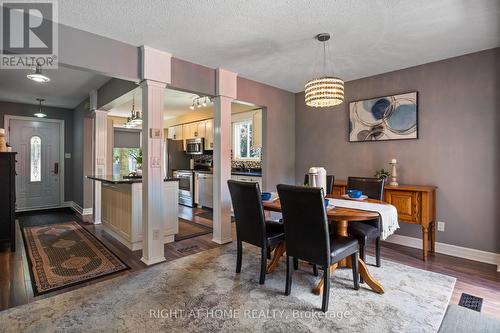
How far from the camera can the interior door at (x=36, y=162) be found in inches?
234

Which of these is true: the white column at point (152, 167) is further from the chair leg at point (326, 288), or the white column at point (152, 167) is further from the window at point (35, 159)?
the window at point (35, 159)

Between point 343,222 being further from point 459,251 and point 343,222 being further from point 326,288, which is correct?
point 459,251

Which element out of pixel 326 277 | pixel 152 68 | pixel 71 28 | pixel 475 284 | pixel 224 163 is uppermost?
pixel 71 28

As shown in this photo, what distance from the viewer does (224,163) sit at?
372 cm

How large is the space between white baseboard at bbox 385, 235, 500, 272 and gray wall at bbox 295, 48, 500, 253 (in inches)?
2.3

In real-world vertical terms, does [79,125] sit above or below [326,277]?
above

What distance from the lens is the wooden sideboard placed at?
10.3 feet

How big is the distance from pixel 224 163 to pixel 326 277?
2.13 meters

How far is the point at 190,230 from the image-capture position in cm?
432

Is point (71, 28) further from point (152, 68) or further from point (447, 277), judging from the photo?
point (447, 277)

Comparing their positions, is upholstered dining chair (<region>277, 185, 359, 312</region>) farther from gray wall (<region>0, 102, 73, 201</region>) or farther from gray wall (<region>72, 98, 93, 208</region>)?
gray wall (<region>0, 102, 73, 201</region>)

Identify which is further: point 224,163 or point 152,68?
point 224,163

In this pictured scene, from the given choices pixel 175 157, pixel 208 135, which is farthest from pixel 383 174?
pixel 175 157

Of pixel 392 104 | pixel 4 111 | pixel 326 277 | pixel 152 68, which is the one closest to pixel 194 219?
pixel 152 68
